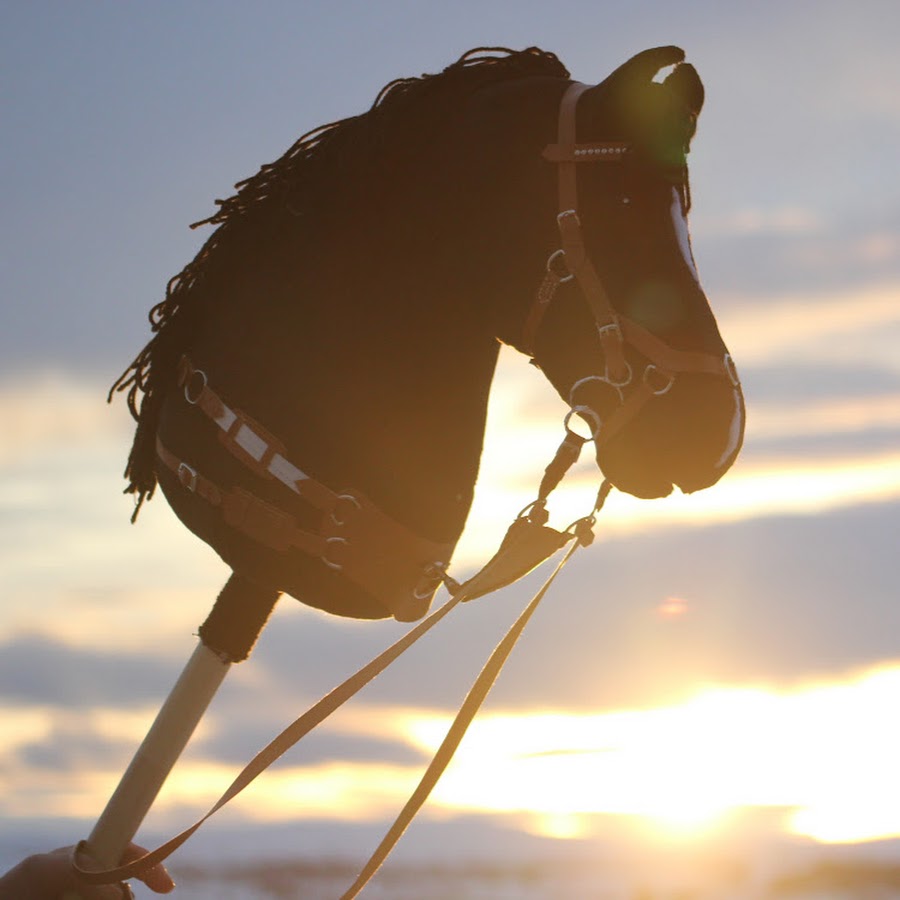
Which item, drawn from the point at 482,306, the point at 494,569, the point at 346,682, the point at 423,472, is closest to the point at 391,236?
the point at 482,306

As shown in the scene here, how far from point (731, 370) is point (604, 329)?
0.37 meters

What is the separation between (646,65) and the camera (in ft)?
13.4

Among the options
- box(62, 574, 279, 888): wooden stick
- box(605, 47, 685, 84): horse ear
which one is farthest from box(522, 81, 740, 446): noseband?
box(62, 574, 279, 888): wooden stick

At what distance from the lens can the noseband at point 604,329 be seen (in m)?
3.94

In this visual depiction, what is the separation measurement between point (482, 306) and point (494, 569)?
0.77 meters

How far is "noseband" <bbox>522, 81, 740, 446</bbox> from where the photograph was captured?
3.94 meters

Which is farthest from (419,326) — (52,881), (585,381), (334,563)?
(52,881)

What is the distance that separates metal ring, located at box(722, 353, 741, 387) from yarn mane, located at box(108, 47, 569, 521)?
1.17 metres

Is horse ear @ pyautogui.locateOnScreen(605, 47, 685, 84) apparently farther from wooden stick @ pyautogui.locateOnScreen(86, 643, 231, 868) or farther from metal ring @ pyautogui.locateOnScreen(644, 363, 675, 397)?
wooden stick @ pyautogui.locateOnScreen(86, 643, 231, 868)

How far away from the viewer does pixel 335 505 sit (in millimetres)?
4473

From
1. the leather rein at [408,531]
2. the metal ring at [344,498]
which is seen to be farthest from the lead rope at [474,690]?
the metal ring at [344,498]

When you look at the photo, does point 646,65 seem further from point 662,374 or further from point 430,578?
point 430,578

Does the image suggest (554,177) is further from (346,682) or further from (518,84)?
(346,682)

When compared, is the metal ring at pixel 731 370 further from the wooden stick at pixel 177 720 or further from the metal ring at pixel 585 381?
the wooden stick at pixel 177 720
